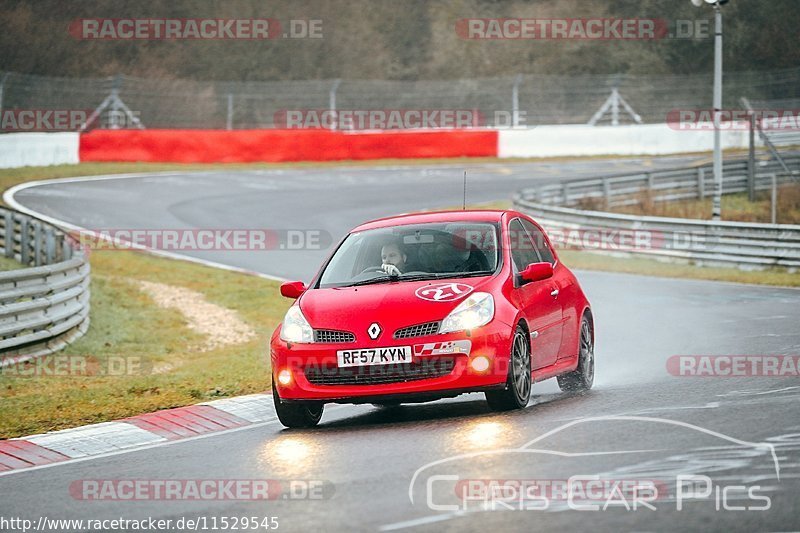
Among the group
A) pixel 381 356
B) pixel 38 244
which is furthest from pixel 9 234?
pixel 381 356

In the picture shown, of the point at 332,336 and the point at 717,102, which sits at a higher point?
the point at 717,102

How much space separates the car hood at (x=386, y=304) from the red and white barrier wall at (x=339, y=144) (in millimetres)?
31495

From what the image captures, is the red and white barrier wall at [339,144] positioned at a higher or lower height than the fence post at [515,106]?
lower

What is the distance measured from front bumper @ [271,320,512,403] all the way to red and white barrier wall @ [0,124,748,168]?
31.8 m

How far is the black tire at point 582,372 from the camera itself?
1131 centimetres

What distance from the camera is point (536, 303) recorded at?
1038cm

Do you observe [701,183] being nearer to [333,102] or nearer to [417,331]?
[333,102]

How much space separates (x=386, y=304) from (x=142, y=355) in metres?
8.38

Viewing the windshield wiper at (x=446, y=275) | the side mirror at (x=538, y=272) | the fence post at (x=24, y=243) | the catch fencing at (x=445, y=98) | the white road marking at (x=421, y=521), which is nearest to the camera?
the white road marking at (x=421, y=521)

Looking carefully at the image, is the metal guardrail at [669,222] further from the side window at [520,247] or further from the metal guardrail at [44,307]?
the side window at [520,247]

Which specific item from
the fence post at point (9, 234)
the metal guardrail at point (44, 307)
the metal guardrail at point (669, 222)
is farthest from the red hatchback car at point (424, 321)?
the metal guardrail at point (669, 222)

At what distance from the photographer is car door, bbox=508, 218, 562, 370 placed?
33.4 feet

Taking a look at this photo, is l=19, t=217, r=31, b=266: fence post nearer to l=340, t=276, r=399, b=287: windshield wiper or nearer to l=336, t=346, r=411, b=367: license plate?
l=340, t=276, r=399, b=287: windshield wiper

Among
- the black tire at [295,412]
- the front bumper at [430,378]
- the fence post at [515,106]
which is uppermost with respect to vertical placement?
the fence post at [515,106]
